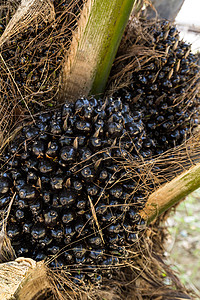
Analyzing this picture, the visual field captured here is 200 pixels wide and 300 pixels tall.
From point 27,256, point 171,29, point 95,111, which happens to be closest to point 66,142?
point 95,111

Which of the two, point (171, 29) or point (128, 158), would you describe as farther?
point (171, 29)

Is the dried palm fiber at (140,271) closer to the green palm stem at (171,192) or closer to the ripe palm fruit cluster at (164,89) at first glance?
the green palm stem at (171,192)

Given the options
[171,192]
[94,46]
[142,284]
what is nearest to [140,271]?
[142,284]

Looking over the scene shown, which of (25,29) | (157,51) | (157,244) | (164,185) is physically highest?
(157,51)

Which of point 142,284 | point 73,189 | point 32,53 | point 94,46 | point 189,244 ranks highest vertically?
point 94,46

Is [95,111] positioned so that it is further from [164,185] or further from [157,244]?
[157,244]

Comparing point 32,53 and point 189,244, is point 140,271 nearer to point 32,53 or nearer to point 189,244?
point 32,53

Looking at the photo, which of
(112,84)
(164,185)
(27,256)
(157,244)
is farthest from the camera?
(157,244)

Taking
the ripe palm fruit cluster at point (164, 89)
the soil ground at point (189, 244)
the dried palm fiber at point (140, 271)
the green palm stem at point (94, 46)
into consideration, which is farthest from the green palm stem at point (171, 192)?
the soil ground at point (189, 244)
